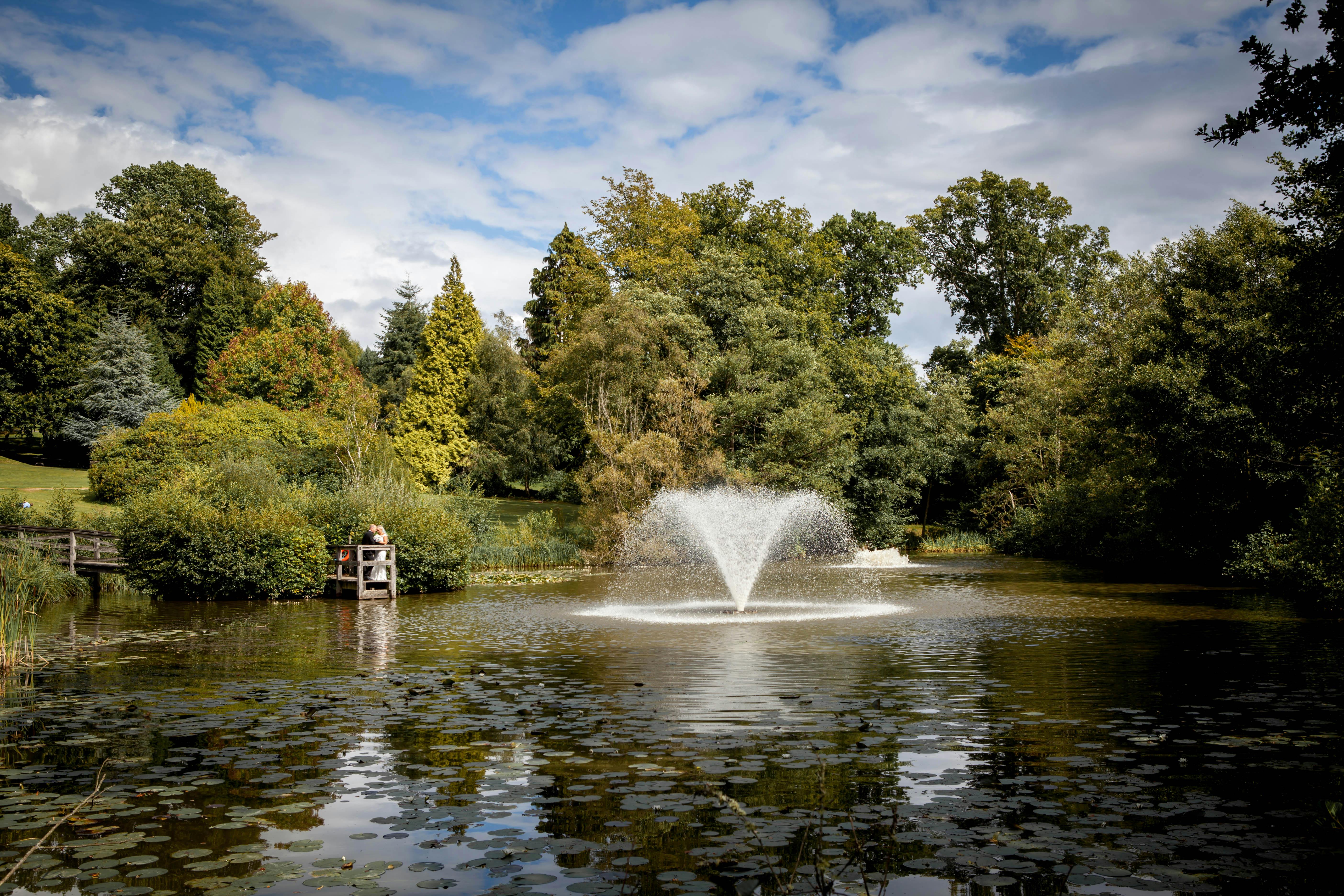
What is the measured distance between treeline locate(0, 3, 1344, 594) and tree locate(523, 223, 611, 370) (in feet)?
0.72

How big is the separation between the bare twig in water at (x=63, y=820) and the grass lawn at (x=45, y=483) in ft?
105

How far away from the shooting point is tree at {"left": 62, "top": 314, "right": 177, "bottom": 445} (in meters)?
55.2

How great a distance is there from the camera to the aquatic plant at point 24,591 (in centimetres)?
1262

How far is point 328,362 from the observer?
199ft

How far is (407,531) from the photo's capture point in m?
27.9

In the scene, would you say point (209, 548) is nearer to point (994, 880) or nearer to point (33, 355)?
point (994, 880)

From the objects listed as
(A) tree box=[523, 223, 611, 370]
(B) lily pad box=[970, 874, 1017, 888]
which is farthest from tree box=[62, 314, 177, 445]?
(B) lily pad box=[970, 874, 1017, 888]

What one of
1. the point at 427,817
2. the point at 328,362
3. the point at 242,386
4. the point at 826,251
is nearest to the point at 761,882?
the point at 427,817

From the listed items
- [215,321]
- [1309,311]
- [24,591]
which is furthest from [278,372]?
[1309,311]

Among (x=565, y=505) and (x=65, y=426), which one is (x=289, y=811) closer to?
(x=565, y=505)

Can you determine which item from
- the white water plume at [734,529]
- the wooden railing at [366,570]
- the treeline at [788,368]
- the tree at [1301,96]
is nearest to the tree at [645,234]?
the treeline at [788,368]

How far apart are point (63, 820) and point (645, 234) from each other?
4973cm

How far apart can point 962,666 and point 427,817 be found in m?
8.79

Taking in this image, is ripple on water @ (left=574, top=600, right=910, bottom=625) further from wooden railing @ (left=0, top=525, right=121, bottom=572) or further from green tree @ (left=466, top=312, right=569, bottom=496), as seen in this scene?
green tree @ (left=466, top=312, right=569, bottom=496)
